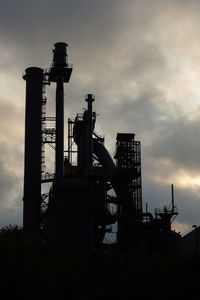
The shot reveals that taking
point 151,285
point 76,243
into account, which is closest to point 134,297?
point 151,285

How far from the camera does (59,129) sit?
63.5 m

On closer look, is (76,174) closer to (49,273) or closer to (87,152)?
→ (87,152)

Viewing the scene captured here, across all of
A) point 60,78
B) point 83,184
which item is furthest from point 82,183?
point 60,78

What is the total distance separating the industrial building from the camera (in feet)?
188

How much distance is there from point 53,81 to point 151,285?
31303mm

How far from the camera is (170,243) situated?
65.6 metres

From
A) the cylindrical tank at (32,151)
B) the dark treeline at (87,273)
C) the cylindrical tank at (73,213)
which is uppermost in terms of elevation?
the cylindrical tank at (32,151)

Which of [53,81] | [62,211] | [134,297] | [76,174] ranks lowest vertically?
[134,297]

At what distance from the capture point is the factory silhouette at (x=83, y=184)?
5731 cm

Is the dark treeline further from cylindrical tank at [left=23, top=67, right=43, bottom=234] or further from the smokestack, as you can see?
the smokestack

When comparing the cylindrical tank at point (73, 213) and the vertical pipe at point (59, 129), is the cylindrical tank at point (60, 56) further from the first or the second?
the cylindrical tank at point (73, 213)

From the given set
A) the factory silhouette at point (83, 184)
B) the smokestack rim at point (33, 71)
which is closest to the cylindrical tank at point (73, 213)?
the factory silhouette at point (83, 184)

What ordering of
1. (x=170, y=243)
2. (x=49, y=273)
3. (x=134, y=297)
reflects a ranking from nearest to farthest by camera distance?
(x=49, y=273) < (x=134, y=297) < (x=170, y=243)

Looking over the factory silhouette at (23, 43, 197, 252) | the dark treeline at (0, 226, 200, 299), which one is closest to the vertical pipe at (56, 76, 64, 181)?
the factory silhouette at (23, 43, 197, 252)
